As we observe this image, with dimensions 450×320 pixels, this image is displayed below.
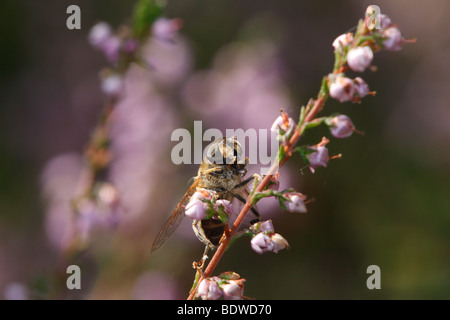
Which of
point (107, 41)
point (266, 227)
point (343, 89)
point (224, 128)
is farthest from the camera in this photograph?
point (224, 128)

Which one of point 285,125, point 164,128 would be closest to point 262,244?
point 285,125

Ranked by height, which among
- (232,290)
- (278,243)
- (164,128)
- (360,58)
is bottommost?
(232,290)

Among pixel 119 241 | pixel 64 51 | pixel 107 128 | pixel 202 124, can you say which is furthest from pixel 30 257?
pixel 64 51

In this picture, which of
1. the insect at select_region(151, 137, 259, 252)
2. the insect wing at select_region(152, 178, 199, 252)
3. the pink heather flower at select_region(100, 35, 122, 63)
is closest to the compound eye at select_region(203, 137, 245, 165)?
the insect at select_region(151, 137, 259, 252)

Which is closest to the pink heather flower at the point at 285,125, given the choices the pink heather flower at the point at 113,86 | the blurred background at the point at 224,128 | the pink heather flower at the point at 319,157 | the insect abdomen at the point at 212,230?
the pink heather flower at the point at 319,157

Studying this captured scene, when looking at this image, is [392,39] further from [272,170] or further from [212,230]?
[212,230]

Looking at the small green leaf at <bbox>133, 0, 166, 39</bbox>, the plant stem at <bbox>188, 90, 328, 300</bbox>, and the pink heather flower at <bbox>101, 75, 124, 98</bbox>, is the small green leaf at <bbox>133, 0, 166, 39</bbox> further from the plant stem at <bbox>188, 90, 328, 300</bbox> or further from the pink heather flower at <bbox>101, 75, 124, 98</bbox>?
the plant stem at <bbox>188, 90, 328, 300</bbox>
